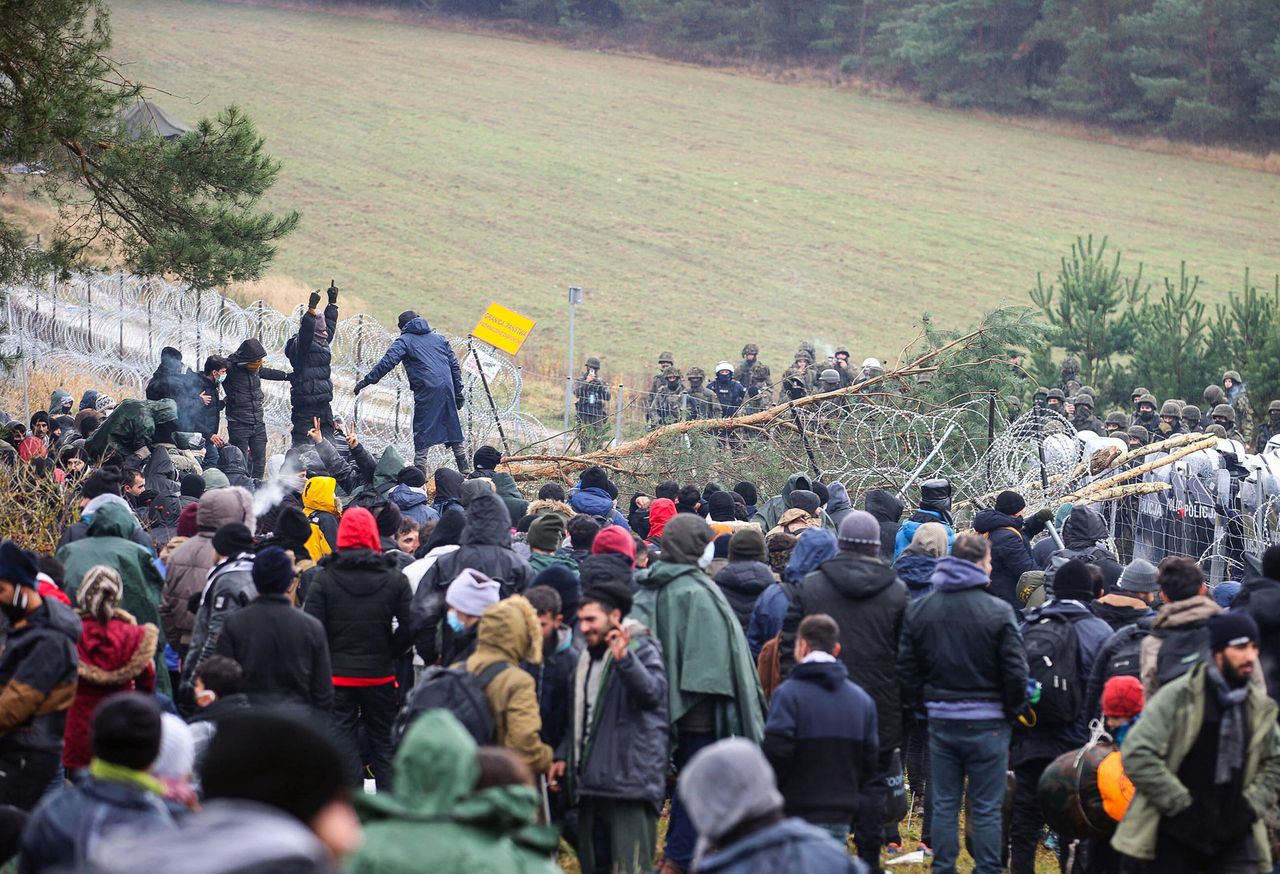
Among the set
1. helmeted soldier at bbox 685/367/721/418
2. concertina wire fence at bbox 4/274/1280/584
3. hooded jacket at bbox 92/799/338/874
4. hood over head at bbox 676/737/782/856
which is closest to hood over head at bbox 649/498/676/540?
concertina wire fence at bbox 4/274/1280/584

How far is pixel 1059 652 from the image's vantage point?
7.00m

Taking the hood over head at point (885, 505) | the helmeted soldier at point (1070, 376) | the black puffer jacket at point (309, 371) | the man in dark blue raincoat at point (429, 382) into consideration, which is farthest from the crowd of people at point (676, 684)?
the helmeted soldier at point (1070, 376)

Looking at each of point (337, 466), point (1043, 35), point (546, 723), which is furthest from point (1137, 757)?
A: point (1043, 35)

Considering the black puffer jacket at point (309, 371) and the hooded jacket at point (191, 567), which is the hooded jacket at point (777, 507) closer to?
the hooded jacket at point (191, 567)

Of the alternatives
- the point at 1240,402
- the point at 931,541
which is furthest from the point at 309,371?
the point at 1240,402

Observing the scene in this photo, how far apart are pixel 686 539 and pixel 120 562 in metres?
2.82

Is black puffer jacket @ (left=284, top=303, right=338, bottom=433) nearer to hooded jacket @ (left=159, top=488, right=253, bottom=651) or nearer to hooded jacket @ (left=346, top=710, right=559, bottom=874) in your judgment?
hooded jacket @ (left=159, top=488, right=253, bottom=651)

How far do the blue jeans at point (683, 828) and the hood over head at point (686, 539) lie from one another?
0.76 m

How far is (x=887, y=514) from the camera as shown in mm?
9648

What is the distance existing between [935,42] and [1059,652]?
49.8 metres

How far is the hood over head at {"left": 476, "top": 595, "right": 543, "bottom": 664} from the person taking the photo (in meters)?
5.79

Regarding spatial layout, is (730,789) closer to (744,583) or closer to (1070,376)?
(744,583)

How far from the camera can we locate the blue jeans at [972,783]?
6.63 metres

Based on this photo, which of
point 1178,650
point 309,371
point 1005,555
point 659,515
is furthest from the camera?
point 309,371
